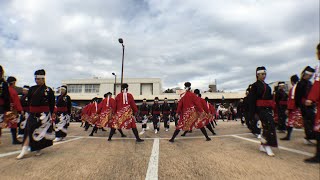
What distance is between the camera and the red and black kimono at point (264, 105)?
458cm

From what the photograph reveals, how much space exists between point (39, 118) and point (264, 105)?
16.2ft

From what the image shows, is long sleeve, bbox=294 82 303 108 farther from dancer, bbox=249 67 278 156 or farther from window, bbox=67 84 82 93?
window, bbox=67 84 82 93

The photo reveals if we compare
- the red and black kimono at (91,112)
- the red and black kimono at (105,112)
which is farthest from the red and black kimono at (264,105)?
the red and black kimono at (91,112)

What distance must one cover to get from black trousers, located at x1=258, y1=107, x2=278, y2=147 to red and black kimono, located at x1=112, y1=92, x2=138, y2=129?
400cm

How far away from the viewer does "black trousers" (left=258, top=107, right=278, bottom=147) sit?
448cm

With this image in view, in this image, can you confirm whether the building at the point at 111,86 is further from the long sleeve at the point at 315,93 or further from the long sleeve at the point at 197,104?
the long sleeve at the point at 315,93

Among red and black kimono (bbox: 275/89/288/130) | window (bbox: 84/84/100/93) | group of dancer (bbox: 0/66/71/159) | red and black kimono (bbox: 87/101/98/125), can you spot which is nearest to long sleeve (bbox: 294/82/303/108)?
red and black kimono (bbox: 275/89/288/130)

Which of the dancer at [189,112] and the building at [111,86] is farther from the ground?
the building at [111,86]

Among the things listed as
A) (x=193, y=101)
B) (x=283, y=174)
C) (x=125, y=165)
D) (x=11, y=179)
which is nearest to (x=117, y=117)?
(x=193, y=101)

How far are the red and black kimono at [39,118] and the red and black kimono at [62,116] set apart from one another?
263 cm

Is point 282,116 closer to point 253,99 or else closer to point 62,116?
point 253,99

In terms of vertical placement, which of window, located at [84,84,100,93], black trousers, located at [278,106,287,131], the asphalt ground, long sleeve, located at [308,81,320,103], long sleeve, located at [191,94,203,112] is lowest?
the asphalt ground

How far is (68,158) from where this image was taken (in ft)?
14.0

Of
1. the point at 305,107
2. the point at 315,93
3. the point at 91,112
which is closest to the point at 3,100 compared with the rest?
the point at 315,93
